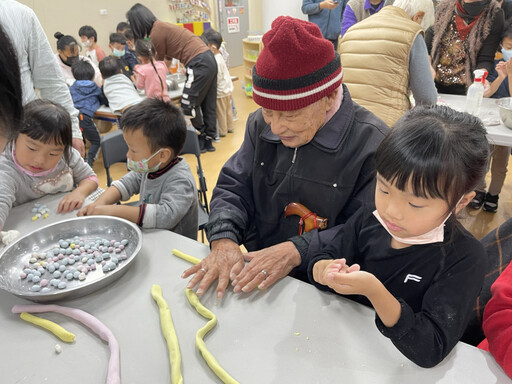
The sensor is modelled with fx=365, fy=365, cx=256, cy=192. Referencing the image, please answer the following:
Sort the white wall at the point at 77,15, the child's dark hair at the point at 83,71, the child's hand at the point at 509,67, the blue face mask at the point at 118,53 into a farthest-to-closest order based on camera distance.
→ the white wall at the point at 77,15
the blue face mask at the point at 118,53
the child's dark hair at the point at 83,71
the child's hand at the point at 509,67

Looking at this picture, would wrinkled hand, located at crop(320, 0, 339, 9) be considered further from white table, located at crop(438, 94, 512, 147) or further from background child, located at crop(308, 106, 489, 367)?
background child, located at crop(308, 106, 489, 367)

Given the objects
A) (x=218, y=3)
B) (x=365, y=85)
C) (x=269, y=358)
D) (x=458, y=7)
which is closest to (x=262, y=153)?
(x=269, y=358)

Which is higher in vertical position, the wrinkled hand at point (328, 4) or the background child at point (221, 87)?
the wrinkled hand at point (328, 4)

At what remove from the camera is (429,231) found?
2.99 feet

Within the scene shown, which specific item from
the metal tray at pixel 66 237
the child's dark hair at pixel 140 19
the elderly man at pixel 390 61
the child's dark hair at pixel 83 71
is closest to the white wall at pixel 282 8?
the child's dark hair at pixel 140 19

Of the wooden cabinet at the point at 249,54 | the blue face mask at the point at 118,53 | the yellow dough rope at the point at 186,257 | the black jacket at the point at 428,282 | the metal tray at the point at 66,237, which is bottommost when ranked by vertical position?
the wooden cabinet at the point at 249,54

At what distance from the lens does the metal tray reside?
107 centimetres

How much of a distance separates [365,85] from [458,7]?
1.10m

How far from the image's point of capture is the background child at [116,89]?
12.8 ft

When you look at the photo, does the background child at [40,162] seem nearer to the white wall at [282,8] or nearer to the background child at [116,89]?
the background child at [116,89]

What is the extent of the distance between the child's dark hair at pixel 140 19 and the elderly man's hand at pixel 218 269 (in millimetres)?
3501

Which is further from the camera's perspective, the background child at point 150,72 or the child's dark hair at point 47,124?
the background child at point 150,72

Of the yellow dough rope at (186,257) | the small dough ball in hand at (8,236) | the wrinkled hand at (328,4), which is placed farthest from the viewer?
the wrinkled hand at (328,4)

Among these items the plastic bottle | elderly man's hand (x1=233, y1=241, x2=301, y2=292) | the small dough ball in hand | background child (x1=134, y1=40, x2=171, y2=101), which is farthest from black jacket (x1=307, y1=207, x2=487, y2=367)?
background child (x1=134, y1=40, x2=171, y2=101)
